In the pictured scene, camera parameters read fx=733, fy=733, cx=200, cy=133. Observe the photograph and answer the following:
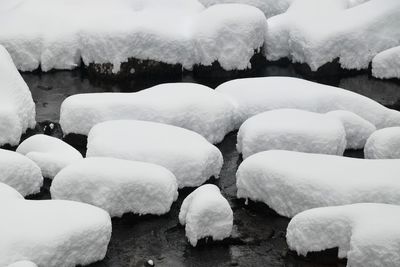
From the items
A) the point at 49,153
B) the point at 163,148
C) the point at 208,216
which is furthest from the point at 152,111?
the point at 208,216

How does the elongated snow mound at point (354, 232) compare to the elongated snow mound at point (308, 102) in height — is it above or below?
above

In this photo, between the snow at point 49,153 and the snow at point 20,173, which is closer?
the snow at point 20,173

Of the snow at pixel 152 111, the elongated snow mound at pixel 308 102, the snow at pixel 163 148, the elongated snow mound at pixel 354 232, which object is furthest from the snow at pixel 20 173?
the elongated snow mound at pixel 308 102

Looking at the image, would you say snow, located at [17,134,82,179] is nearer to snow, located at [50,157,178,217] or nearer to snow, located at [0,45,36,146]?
snow, located at [0,45,36,146]

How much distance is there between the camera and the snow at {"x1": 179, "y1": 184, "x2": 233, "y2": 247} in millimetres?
6984

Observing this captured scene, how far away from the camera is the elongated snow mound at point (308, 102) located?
9844 mm

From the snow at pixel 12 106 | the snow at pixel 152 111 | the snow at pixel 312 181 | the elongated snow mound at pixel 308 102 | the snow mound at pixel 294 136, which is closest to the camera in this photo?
the snow at pixel 312 181

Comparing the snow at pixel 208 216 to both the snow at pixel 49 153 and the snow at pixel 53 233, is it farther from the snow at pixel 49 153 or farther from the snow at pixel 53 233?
the snow at pixel 49 153

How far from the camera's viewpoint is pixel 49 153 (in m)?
8.47

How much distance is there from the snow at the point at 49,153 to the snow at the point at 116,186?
723mm

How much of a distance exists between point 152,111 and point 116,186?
7.34ft

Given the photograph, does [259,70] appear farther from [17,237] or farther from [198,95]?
[17,237]

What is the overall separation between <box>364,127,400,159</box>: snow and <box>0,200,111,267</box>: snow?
3.66m

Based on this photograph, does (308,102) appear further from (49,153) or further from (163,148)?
(49,153)
